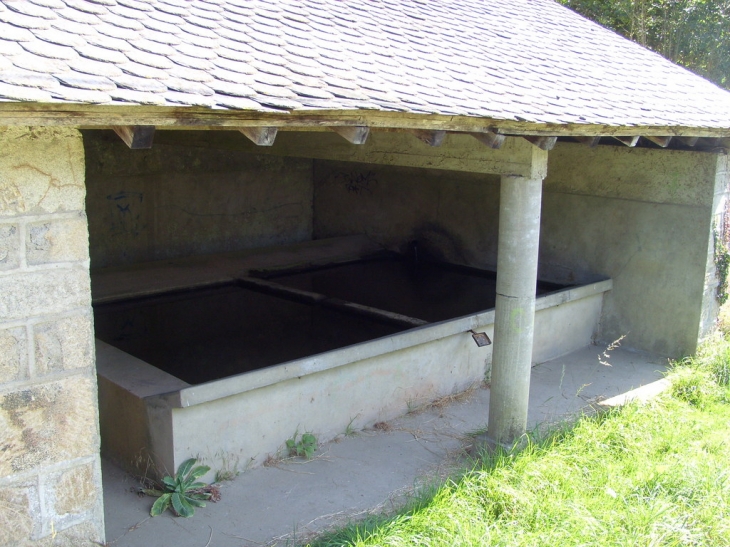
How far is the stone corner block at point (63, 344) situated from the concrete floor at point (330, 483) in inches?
52.1

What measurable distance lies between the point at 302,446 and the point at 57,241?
8.54 ft

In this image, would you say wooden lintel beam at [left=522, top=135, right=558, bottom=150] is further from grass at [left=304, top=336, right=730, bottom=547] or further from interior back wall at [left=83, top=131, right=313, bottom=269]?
interior back wall at [left=83, top=131, right=313, bottom=269]

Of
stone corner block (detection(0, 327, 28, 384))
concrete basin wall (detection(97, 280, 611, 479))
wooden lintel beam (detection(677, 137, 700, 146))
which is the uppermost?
wooden lintel beam (detection(677, 137, 700, 146))

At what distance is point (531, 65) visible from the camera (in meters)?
5.56

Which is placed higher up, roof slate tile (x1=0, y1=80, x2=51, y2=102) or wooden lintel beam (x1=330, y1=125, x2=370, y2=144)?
roof slate tile (x1=0, y1=80, x2=51, y2=102)

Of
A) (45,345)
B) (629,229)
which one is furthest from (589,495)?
(629,229)

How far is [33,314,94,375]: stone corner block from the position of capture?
9.78 feet

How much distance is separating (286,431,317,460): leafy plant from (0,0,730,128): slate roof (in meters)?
2.55

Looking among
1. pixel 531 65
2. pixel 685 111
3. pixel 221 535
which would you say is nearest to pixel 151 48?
pixel 221 535

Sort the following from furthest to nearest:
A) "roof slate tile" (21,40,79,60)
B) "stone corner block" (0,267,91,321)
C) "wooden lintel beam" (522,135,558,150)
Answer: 1. "wooden lintel beam" (522,135,558,150)
2. "stone corner block" (0,267,91,321)
3. "roof slate tile" (21,40,79,60)

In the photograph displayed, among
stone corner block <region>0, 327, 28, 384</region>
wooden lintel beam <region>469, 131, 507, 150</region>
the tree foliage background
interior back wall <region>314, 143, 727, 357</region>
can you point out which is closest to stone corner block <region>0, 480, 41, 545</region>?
stone corner block <region>0, 327, 28, 384</region>

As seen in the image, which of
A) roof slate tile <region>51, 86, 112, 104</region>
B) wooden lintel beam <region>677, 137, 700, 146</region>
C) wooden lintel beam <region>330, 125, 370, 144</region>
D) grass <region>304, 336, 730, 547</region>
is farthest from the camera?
wooden lintel beam <region>677, 137, 700, 146</region>

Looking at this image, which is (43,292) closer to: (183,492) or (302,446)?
(183,492)

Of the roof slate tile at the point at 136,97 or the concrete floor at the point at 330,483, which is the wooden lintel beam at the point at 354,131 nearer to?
the roof slate tile at the point at 136,97
